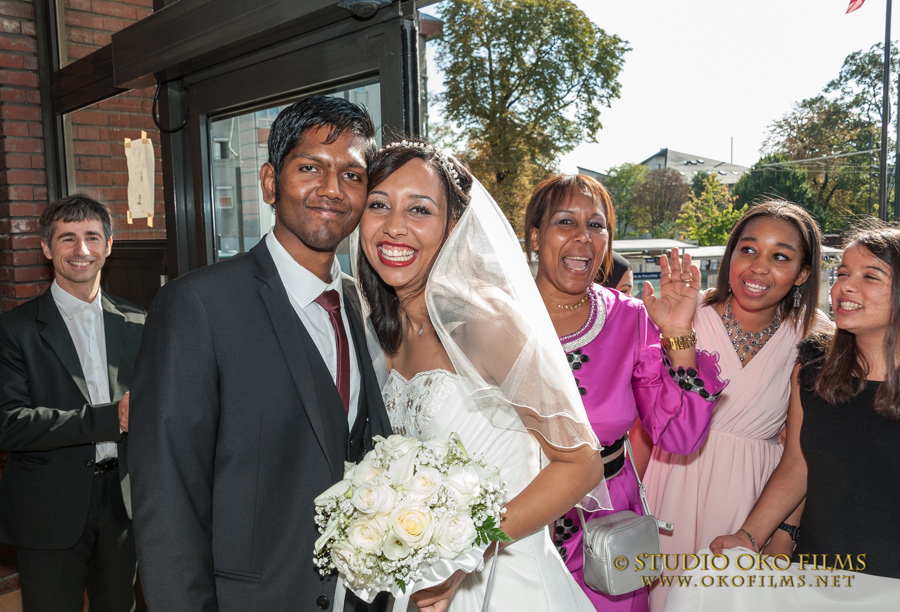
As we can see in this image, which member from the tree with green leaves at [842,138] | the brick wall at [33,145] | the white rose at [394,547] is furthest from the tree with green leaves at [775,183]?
the brick wall at [33,145]

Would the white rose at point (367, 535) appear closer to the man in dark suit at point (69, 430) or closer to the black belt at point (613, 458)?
the black belt at point (613, 458)

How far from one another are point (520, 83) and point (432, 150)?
2.15 feet

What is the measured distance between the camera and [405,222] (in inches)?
67.7

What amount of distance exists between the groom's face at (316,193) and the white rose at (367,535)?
0.71 m

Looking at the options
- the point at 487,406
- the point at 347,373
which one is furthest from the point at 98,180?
the point at 487,406

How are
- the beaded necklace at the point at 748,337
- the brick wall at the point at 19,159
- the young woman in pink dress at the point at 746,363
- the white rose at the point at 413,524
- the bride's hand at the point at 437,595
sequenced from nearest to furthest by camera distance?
the white rose at the point at 413,524 < the bride's hand at the point at 437,595 < the young woman in pink dress at the point at 746,363 < the beaded necklace at the point at 748,337 < the brick wall at the point at 19,159

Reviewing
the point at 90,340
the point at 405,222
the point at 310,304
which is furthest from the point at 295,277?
the point at 90,340

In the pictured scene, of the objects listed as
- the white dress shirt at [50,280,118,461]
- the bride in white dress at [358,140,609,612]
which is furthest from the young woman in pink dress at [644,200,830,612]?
the white dress shirt at [50,280,118,461]

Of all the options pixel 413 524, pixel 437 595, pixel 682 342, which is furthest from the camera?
pixel 682 342

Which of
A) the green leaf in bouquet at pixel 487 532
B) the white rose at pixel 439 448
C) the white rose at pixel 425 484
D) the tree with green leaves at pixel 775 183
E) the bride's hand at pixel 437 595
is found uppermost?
the tree with green leaves at pixel 775 183

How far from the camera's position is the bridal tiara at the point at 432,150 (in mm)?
1782

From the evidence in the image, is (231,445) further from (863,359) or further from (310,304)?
(863,359)

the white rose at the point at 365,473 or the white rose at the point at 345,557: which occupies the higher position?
the white rose at the point at 365,473

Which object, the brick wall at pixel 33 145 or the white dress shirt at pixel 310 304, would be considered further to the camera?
the brick wall at pixel 33 145
